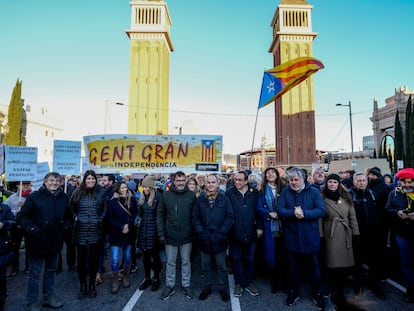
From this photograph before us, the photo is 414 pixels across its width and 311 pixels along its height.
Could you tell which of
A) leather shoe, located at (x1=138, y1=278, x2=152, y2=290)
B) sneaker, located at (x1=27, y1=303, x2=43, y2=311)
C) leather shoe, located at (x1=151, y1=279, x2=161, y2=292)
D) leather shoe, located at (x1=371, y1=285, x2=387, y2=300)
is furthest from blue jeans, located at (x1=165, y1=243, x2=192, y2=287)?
leather shoe, located at (x1=371, y1=285, x2=387, y2=300)

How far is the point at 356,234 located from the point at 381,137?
51.0m

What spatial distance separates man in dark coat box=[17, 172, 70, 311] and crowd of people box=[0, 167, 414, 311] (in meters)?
0.01

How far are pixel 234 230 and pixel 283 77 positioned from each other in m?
6.55

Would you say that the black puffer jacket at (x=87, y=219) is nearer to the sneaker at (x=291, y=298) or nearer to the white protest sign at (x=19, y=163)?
the white protest sign at (x=19, y=163)

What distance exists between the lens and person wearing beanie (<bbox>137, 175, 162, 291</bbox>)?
4625mm

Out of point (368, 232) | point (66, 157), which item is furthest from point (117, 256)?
point (368, 232)

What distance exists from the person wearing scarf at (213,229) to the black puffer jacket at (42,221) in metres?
2.12

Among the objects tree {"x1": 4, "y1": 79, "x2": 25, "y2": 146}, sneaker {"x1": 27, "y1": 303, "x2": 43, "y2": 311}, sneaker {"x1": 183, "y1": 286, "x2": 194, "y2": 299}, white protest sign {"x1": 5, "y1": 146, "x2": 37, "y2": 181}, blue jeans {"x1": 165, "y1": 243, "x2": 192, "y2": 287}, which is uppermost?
tree {"x1": 4, "y1": 79, "x2": 25, "y2": 146}

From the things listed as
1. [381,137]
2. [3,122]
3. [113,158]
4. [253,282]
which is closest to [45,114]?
[3,122]

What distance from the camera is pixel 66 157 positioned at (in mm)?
7199

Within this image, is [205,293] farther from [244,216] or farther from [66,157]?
[66,157]

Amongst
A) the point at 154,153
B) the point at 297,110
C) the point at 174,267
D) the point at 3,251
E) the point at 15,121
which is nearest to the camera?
the point at 3,251

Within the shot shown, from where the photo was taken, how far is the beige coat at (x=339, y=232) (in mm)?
3963

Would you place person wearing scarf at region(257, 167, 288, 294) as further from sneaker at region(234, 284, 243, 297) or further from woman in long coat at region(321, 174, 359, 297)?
woman in long coat at region(321, 174, 359, 297)
